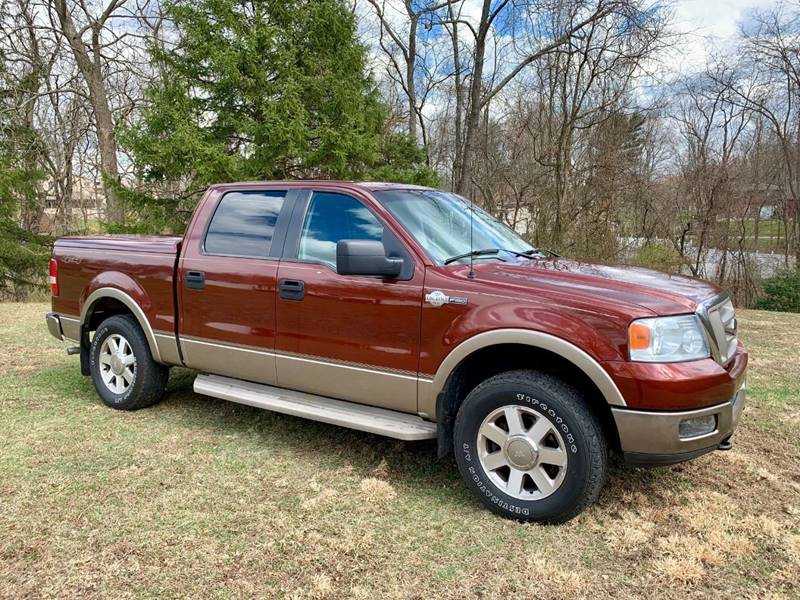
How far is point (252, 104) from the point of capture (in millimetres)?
12109

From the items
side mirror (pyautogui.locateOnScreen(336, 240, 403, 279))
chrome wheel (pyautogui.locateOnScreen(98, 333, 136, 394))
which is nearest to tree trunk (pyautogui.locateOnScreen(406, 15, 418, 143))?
chrome wheel (pyautogui.locateOnScreen(98, 333, 136, 394))

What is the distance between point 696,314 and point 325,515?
2.23 metres

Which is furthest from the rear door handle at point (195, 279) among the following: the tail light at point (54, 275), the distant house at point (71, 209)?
the distant house at point (71, 209)

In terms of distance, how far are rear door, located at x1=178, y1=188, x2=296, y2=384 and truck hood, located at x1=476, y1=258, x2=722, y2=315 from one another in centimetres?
153

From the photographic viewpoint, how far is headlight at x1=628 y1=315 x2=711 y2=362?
2891mm

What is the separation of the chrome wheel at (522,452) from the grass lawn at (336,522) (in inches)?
8.2

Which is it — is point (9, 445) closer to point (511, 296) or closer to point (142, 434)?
point (142, 434)

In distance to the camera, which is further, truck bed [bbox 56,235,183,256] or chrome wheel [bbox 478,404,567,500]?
truck bed [bbox 56,235,183,256]

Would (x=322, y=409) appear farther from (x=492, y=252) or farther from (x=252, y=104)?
(x=252, y=104)

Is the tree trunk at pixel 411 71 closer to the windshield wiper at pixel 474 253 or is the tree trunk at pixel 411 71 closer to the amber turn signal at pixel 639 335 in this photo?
the windshield wiper at pixel 474 253

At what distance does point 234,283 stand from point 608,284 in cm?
252

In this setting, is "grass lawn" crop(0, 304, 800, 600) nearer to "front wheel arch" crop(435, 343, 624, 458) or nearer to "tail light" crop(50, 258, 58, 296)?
"front wheel arch" crop(435, 343, 624, 458)

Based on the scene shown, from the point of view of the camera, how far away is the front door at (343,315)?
353 centimetres

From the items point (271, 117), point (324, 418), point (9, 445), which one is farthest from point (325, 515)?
point (271, 117)
